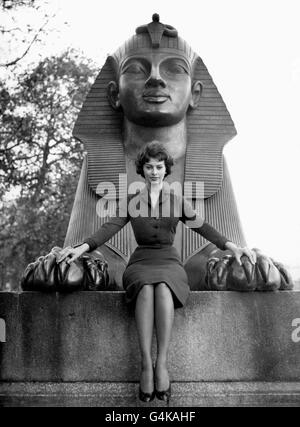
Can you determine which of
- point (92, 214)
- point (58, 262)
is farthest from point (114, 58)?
point (58, 262)

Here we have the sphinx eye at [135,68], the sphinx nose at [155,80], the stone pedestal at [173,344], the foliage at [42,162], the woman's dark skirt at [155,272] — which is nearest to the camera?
the woman's dark skirt at [155,272]

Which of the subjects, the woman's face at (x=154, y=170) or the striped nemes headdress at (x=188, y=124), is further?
the striped nemes headdress at (x=188, y=124)

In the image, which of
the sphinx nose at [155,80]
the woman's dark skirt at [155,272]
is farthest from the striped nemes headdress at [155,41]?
the woman's dark skirt at [155,272]

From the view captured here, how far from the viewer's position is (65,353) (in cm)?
358

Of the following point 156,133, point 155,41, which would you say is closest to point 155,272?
point 156,133

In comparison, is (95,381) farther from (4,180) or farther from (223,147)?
(4,180)

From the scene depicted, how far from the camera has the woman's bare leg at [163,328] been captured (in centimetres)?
300

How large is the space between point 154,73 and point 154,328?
203cm

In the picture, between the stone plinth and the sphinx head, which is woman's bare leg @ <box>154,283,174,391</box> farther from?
the sphinx head

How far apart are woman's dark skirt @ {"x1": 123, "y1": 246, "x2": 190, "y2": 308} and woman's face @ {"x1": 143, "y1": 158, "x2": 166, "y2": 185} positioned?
0.43 m

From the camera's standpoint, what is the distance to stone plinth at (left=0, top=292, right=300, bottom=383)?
3.55m

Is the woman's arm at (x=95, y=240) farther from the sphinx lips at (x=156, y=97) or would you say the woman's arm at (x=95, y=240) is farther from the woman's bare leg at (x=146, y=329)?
the sphinx lips at (x=156, y=97)

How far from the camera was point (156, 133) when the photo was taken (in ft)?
15.1

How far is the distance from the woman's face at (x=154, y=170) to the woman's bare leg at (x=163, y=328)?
0.70m
